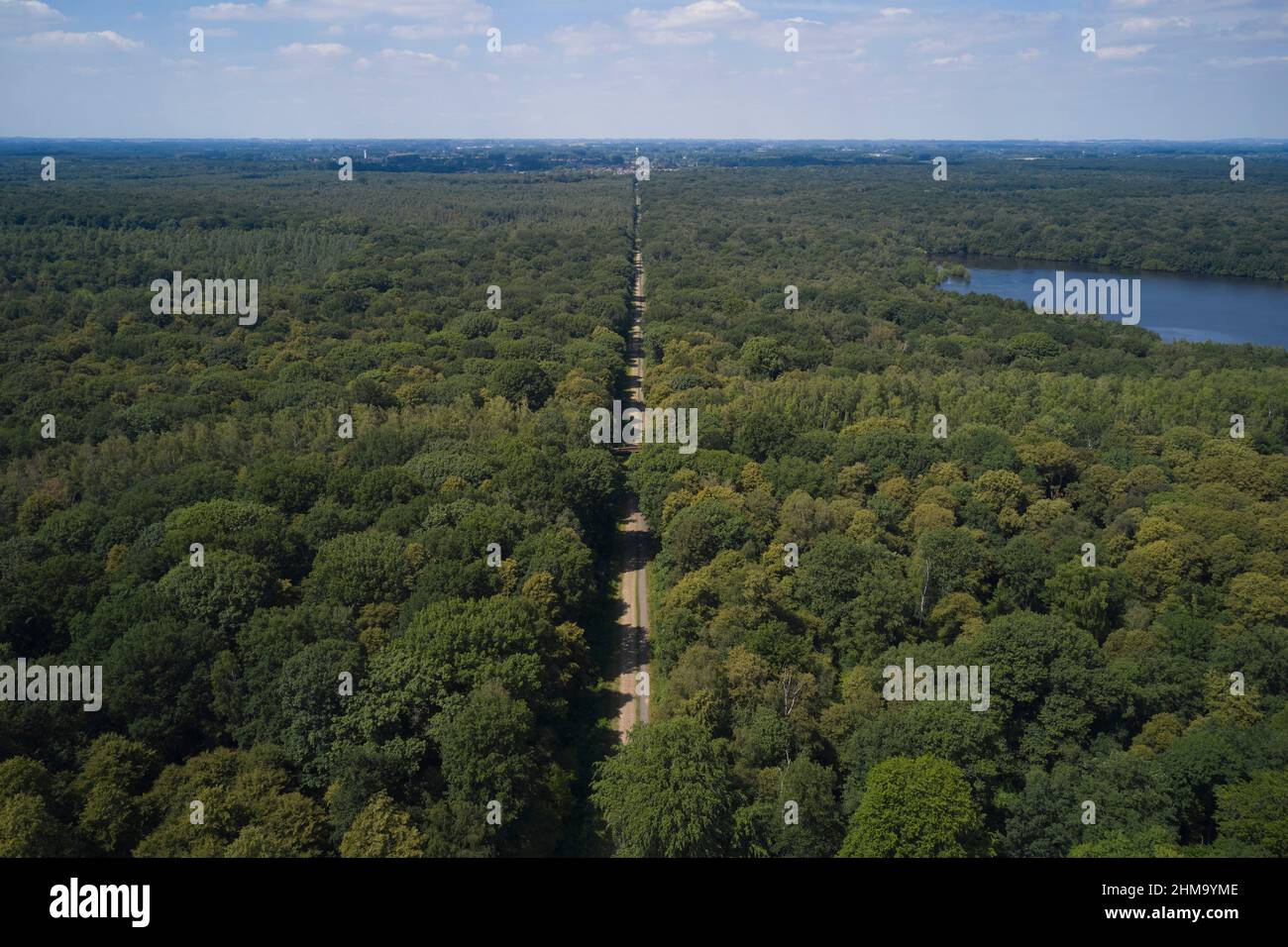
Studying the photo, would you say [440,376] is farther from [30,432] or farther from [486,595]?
[486,595]

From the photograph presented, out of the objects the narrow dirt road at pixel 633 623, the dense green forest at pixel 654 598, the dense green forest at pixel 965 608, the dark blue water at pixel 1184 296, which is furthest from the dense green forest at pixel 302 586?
the dark blue water at pixel 1184 296

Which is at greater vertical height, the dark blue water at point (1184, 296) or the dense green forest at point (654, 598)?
the dark blue water at point (1184, 296)

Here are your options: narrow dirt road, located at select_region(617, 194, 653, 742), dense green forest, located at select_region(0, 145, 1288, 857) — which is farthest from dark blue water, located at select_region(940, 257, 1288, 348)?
narrow dirt road, located at select_region(617, 194, 653, 742)

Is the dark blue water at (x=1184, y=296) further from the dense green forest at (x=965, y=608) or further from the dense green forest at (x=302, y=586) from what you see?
the dense green forest at (x=302, y=586)

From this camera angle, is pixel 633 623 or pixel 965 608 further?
pixel 633 623

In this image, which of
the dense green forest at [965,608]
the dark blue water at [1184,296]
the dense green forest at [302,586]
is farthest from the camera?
the dark blue water at [1184,296]

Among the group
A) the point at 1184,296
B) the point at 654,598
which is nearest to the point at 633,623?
the point at 654,598

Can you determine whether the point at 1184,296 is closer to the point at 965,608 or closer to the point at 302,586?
the point at 965,608

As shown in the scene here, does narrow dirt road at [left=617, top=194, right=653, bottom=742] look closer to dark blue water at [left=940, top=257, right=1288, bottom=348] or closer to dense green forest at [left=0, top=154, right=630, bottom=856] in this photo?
dense green forest at [left=0, top=154, right=630, bottom=856]
